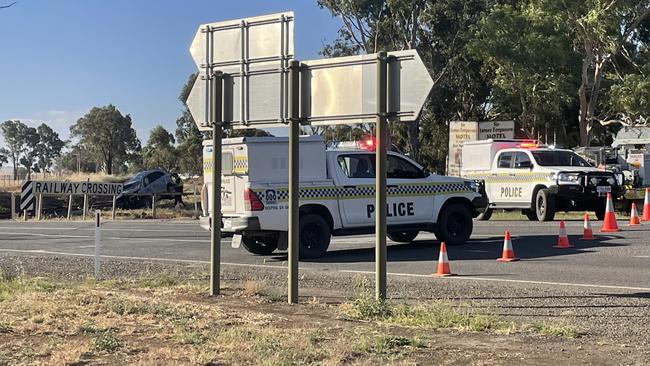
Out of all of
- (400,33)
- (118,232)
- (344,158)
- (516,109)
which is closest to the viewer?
(344,158)

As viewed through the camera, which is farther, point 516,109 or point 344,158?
point 516,109

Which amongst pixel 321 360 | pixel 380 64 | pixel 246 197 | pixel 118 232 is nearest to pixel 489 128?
pixel 118 232

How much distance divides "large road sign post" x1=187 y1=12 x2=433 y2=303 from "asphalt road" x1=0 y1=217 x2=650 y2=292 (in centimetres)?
339

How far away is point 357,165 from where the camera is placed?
1488cm

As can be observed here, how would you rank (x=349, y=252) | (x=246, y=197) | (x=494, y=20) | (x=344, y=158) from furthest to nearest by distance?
(x=494, y=20), (x=349, y=252), (x=344, y=158), (x=246, y=197)

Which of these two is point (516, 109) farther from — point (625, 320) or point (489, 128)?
point (625, 320)

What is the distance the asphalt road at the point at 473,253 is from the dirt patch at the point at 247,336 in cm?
341

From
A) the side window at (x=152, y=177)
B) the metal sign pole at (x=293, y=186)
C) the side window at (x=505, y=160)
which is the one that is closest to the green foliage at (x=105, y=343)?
the metal sign pole at (x=293, y=186)

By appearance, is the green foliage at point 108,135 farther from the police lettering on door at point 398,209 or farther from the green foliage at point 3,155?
the police lettering on door at point 398,209

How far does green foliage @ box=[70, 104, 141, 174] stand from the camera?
295 feet

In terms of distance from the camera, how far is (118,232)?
22.7 m

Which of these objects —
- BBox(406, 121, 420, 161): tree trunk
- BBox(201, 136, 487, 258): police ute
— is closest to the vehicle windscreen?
BBox(201, 136, 487, 258): police ute

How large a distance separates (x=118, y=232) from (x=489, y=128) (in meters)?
22.1

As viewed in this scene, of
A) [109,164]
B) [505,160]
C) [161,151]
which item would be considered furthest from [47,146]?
[505,160]
